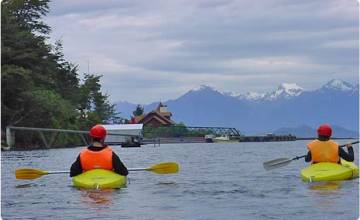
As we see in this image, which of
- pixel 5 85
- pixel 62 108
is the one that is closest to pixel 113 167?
pixel 5 85

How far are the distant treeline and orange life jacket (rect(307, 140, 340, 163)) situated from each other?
121ft

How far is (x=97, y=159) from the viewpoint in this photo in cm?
1633

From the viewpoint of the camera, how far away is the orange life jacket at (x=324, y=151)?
58.4ft

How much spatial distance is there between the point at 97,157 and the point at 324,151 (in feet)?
17.0

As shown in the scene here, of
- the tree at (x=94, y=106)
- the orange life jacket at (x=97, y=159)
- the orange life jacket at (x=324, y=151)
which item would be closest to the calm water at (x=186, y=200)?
the orange life jacket at (x=97, y=159)

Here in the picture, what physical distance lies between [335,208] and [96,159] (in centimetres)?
524

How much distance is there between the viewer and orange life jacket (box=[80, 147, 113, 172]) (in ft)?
53.6

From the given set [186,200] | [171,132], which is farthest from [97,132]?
[171,132]

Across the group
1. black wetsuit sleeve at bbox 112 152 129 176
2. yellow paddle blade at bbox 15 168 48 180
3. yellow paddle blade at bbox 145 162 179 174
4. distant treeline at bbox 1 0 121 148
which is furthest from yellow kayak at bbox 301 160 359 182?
distant treeline at bbox 1 0 121 148

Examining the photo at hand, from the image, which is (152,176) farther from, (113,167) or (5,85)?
(5,85)

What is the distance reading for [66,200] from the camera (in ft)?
50.5

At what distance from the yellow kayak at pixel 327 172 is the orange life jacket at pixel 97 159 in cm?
456

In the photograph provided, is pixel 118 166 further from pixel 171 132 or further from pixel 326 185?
pixel 171 132

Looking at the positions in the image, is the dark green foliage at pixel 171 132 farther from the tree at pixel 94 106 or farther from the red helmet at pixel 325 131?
the red helmet at pixel 325 131
